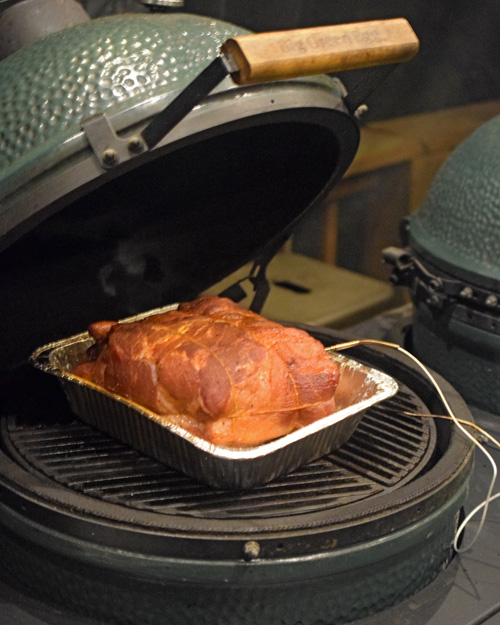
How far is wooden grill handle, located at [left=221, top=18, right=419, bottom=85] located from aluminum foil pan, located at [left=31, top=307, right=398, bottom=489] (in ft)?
1.84

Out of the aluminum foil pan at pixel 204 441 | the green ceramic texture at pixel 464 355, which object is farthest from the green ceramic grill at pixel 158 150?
the green ceramic texture at pixel 464 355

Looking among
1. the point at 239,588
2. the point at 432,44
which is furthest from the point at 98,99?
the point at 432,44

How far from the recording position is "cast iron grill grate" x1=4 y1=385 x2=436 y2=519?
1218 millimetres

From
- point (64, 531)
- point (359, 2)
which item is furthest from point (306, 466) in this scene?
point (359, 2)

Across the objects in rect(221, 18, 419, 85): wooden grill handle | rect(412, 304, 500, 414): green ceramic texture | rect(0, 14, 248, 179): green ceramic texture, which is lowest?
rect(412, 304, 500, 414): green ceramic texture

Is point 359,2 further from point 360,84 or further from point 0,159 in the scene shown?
point 0,159

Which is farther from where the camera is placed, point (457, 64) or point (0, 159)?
point (457, 64)

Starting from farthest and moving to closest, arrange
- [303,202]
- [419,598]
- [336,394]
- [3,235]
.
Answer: [303,202] → [336,394] → [419,598] → [3,235]

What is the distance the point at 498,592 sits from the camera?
1.27m

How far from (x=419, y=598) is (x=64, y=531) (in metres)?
0.59

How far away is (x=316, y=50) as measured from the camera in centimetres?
101

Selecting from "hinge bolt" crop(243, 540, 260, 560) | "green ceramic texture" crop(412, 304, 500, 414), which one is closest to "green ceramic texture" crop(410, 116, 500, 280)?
"green ceramic texture" crop(412, 304, 500, 414)

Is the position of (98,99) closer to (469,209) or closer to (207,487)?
(207,487)

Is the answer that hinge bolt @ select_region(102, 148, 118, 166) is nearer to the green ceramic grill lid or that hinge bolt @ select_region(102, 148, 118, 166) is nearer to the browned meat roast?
the green ceramic grill lid
